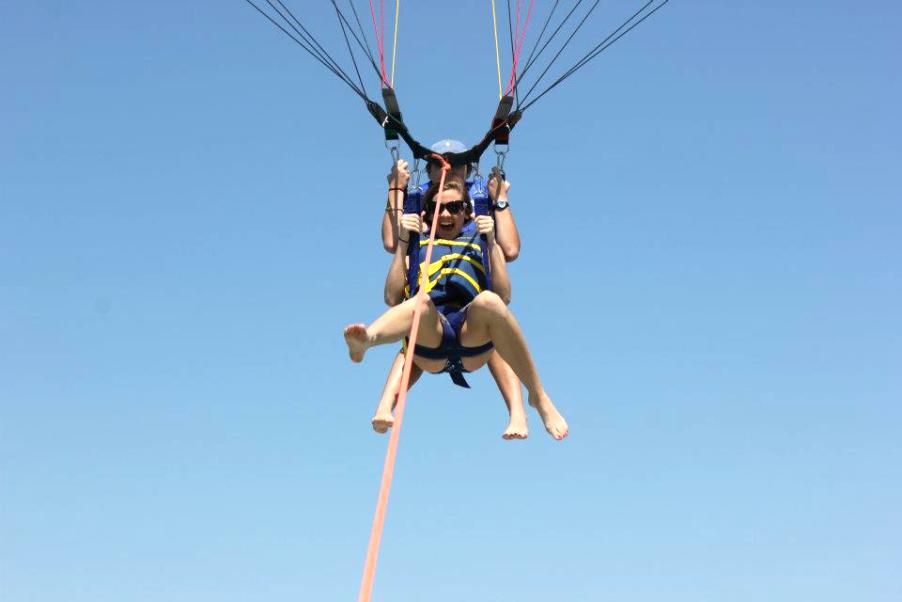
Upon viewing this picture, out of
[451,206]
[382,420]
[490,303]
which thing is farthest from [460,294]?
[382,420]

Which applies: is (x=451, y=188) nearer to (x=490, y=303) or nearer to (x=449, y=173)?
(x=449, y=173)

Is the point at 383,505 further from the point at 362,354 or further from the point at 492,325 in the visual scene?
the point at 492,325

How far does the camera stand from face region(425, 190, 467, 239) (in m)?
8.78

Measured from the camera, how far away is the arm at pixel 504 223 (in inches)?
348

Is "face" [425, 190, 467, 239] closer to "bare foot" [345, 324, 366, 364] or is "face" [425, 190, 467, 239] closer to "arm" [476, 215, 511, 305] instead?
"arm" [476, 215, 511, 305]

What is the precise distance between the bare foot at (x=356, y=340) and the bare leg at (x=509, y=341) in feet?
3.33

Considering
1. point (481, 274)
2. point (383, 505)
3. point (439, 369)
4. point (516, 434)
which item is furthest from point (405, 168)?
point (383, 505)

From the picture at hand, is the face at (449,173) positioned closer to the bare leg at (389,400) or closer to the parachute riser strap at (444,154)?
the parachute riser strap at (444,154)

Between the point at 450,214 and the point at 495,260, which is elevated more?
the point at 450,214

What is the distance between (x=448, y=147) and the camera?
28.9 feet

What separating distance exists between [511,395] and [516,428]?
0.33m

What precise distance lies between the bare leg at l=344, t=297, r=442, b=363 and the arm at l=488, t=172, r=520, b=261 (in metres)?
0.80

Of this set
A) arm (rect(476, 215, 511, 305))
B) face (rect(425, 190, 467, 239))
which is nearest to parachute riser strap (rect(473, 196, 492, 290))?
arm (rect(476, 215, 511, 305))

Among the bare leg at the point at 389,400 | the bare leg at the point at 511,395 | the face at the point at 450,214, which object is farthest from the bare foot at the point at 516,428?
the face at the point at 450,214
